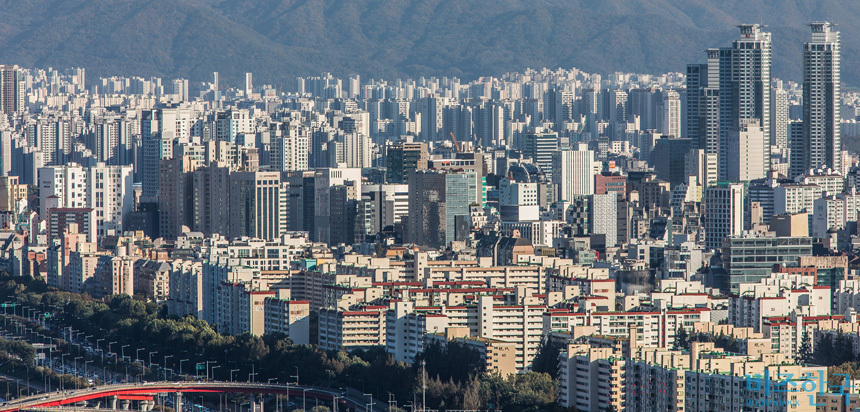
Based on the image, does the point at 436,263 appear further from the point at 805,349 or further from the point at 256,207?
the point at 256,207

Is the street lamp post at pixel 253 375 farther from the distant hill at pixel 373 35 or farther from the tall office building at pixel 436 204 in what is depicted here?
the distant hill at pixel 373 35

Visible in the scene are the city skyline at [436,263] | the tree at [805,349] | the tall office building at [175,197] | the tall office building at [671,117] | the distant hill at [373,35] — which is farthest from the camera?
the distant hill at [373,35]

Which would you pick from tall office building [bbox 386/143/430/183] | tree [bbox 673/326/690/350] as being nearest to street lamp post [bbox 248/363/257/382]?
tree [bbox 673/326/690/350]

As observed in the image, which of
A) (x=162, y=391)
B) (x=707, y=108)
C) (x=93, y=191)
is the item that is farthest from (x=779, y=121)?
(x=162, y=391)

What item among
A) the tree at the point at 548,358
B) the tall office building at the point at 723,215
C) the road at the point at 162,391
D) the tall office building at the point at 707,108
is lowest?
the road at the point at 162,391

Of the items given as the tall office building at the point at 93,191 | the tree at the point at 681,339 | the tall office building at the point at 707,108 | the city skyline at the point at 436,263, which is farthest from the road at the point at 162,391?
the tall office building at the point at 707,108

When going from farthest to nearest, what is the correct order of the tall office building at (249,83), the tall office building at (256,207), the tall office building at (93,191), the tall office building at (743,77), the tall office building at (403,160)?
the tall office building at (249,83), the tall office building at (743,77), the tall office building at (403,160), the tall office building at (93,191), the tall office building at (256,207)
